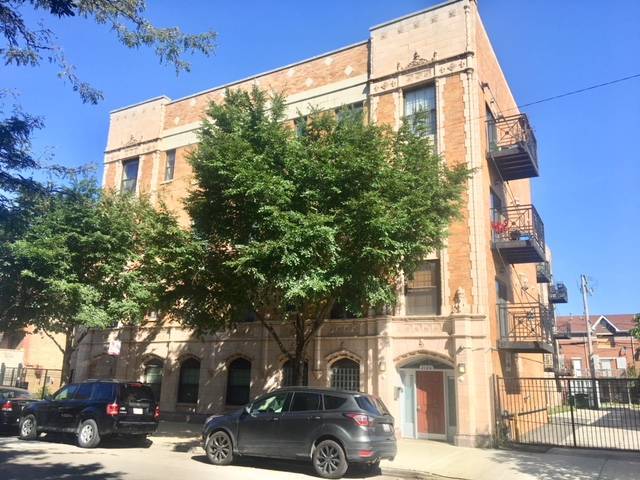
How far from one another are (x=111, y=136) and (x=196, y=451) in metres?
20.1

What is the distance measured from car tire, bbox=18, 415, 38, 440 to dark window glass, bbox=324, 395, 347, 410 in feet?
29.5

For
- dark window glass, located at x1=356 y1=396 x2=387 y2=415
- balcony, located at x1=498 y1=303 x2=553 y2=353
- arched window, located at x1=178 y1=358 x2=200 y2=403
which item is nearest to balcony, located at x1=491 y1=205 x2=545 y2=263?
balcony, located at x1=498 y1=303 x2=553 y2=353

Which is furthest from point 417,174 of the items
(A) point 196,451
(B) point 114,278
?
(B) point 114,278

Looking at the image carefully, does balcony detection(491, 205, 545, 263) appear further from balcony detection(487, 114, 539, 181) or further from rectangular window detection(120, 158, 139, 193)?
rectangular window detection(120, 158, 139, 193)

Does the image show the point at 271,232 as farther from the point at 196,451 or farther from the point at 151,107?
the point at 151,107

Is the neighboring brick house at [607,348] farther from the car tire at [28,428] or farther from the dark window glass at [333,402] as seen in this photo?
the car tire at [28,428]

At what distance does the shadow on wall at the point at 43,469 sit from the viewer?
9.62m

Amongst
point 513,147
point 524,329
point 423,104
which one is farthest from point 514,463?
point 423,104

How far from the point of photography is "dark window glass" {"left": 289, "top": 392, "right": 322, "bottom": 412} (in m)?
11.5

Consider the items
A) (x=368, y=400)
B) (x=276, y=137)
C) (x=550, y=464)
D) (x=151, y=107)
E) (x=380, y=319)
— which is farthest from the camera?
(x=151, y=107)

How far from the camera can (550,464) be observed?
41.4 feet

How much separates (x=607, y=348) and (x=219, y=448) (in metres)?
58.6

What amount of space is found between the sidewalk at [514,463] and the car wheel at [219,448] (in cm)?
356

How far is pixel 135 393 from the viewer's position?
14516mm
